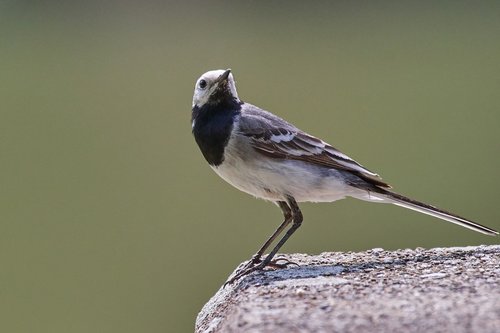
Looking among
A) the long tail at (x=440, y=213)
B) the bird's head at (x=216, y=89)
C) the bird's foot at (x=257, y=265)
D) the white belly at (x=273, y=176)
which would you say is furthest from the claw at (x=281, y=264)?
the bird's head at (x=216, y=89)

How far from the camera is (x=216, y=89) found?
8594 millimetres

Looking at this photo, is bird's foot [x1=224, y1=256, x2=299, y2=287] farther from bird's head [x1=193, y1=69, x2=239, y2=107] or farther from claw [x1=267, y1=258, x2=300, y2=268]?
bird's head [x1=193, y1=69, x2=239, y2=107]

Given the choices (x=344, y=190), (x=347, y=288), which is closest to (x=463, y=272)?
(x=347, y=288)

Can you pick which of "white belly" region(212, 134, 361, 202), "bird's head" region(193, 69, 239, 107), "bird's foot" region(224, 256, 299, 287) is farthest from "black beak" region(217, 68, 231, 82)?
"bird's foot" region(224, 256, 299, 287)

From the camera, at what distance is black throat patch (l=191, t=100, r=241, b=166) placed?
8.11 m

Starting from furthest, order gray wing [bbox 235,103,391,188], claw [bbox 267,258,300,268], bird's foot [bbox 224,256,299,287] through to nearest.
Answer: gray wing [bbox 235,103,391,188], claw [bbox 267,258,300,268], bird's foot [bbox 224,256,299,287]

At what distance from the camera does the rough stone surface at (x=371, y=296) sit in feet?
17.9

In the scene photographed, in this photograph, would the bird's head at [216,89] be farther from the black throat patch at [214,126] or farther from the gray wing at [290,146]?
the gray wing at [290,146]

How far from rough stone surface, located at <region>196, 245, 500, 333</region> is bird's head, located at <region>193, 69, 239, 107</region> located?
165cm

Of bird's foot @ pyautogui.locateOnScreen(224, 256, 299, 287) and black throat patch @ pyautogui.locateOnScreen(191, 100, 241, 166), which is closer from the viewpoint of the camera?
bird's foot @ pyautogui.locateOnScreen(224, 256, 299, 287)

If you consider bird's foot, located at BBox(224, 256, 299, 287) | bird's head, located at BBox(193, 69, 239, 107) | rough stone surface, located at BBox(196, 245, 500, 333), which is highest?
bird's head, located at BBox(193, 69, 239, 107)

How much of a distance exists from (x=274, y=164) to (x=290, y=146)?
293 millimetres

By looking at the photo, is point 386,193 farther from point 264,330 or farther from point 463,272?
point 264,330

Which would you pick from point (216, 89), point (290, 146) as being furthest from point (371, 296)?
point (216, 89)
